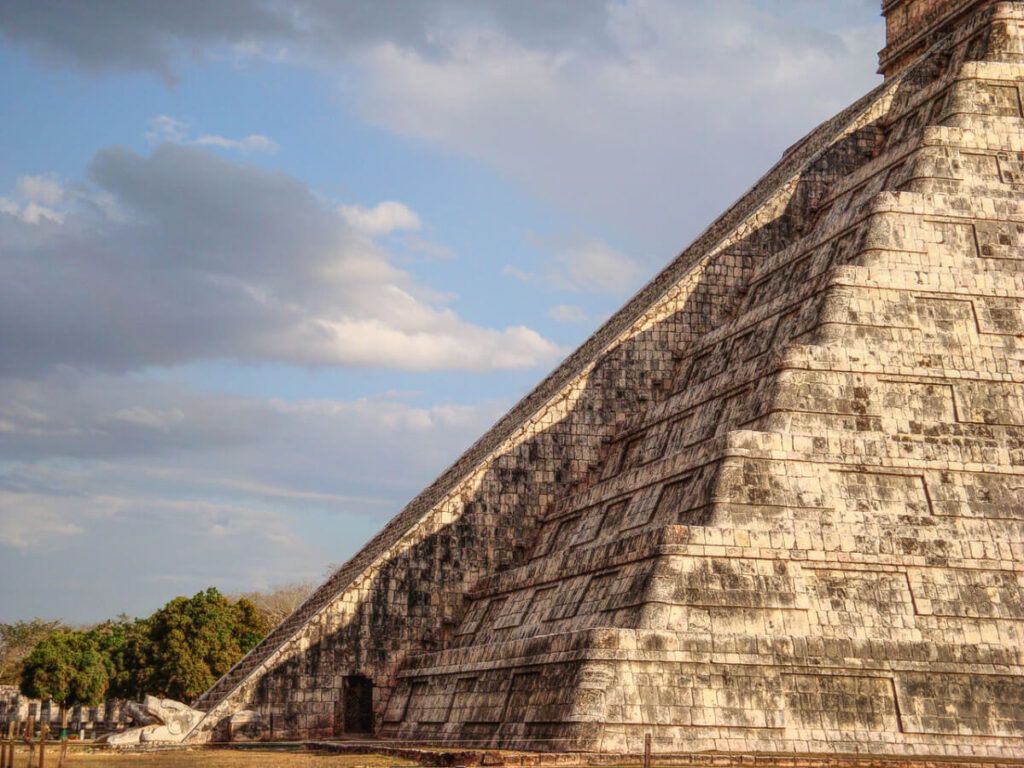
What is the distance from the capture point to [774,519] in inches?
824

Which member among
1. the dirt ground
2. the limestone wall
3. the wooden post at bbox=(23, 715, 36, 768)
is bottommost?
the dirt ground

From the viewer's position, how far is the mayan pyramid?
64.6ft

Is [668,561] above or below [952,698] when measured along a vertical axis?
above

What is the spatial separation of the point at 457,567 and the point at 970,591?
1084cm

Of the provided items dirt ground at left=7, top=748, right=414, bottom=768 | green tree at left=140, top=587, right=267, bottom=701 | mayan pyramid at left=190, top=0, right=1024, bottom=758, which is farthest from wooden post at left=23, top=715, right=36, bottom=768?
green tree at left=140, top=587, right=267, bottom=701

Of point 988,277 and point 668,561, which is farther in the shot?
point 988,277

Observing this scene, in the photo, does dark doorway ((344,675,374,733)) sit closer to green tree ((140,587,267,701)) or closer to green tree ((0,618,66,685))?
green tree ((140,587,267,701))

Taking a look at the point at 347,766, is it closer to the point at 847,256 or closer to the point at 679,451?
the point at 679,451

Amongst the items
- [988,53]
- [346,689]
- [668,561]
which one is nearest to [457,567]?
[346,689]

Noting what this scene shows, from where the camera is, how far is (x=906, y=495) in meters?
21.5

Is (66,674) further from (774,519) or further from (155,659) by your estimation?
(774,519)

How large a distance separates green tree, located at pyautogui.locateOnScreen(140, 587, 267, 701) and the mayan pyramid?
12767 millimetres

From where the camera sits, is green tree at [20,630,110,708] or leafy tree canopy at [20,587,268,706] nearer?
leafy tree canopy at [20,587,268,706]

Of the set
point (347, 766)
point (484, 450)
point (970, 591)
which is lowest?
point (347, 766)
